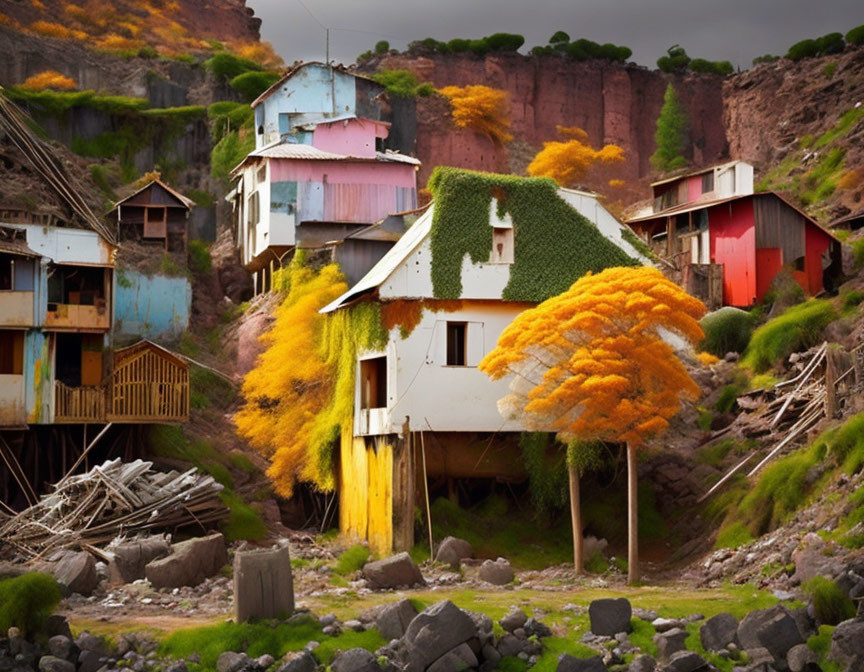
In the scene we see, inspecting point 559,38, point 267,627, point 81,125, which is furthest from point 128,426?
point 559,38

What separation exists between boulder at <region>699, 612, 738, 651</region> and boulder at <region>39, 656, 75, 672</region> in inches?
428

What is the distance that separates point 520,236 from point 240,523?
1045 cm

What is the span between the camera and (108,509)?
117 feet

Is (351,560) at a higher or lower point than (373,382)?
lower

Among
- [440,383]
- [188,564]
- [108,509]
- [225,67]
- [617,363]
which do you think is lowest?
[188,564]

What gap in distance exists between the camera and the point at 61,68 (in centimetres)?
7775

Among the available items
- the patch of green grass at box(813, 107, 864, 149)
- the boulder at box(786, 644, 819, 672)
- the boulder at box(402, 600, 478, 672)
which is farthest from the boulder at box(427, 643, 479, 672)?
the patch of green grass at box(813, 107, 864, 149)

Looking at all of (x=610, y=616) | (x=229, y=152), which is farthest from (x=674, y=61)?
(x=610, y=616)

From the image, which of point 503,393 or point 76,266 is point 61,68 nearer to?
point 76,266

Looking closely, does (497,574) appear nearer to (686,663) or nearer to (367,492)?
(367,492)

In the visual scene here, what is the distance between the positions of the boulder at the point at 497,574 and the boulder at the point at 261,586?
6378 mm

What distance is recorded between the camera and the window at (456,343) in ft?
124

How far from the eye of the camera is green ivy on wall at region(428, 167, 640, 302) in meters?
37.8

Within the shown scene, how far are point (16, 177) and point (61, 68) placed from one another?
3322 centimetres
